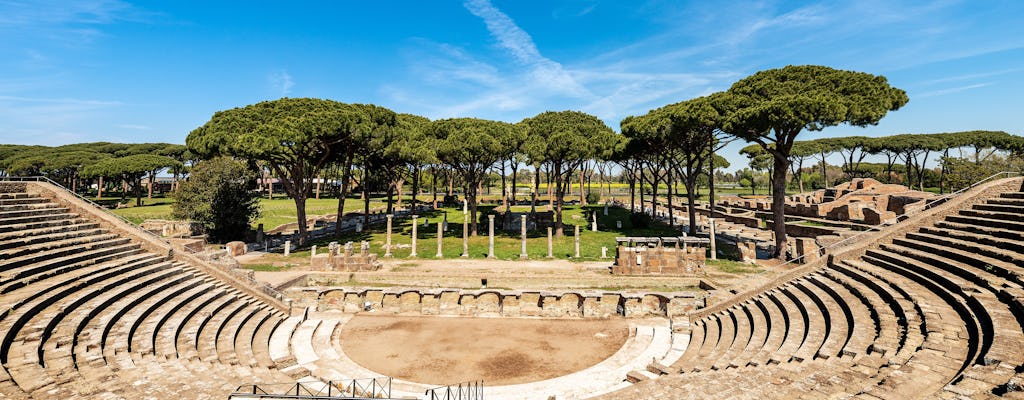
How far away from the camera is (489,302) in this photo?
794 inches

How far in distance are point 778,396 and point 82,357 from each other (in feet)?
48.3

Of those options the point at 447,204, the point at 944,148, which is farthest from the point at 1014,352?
the point at 944,148

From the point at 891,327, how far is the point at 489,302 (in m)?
13.8

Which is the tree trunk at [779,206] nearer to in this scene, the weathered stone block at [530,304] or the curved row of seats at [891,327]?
the curved row of seats at [891,327]

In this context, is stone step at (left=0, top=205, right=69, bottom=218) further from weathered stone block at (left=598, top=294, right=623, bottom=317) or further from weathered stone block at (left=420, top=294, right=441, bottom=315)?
weathered stone block at (left=598, top=294, right=623, bottom=317)

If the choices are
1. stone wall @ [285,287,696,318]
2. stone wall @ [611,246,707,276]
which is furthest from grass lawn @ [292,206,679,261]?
stone wall @ [285,287,696,318]

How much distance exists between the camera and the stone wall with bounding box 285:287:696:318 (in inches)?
765

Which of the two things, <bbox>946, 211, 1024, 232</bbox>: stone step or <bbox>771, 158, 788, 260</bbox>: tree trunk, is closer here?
<bbox>946, 211, 1024, 232</bbox>: stone step

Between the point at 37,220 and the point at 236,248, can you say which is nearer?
the point at 37,220

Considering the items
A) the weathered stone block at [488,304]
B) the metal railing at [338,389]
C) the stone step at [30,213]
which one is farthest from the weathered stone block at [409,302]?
the stone step at [30,213]

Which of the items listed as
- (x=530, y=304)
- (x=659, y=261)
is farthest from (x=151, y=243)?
(x=659, y=261)

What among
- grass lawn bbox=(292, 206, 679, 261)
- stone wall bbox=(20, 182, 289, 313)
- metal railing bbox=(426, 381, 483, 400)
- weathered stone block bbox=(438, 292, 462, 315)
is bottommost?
metal railing bbox=(426, 381, 483, 400)

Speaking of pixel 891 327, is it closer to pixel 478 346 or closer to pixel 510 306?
pixel 478 346

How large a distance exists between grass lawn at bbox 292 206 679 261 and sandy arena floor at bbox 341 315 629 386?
37.2ft
